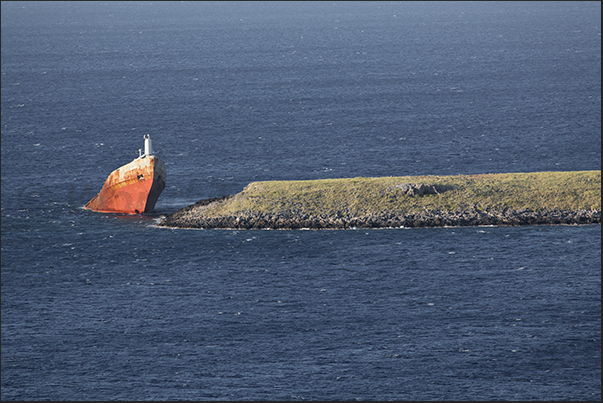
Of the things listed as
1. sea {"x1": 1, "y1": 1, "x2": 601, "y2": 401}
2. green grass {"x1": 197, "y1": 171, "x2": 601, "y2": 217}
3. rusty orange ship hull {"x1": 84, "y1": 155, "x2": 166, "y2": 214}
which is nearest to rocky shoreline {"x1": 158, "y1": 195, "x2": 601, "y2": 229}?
green grass {"x1": 197, "y1": 171, "x2": 601, "y2": 217}

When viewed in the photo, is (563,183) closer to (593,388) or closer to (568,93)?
(593,388)

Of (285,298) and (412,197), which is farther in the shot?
(412,197)

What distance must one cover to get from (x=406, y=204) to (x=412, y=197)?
1647 millimetres

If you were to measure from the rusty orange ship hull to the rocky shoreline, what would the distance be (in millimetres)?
10404

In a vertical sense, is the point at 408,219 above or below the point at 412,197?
below

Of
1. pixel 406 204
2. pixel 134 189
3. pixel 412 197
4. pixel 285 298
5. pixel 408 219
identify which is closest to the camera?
pixel 285 298

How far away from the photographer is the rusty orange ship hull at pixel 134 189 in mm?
105875

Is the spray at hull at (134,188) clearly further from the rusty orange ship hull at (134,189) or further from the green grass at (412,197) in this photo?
the green grass at (412,197)

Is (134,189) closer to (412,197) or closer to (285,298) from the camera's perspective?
(412,197)

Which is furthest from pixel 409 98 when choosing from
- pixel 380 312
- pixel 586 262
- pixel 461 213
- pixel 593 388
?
pixel 593 388

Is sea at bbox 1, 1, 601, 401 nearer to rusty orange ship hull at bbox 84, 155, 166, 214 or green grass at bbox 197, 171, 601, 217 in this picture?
rusty orange ship hull at bbox 84, 155, 166, 214

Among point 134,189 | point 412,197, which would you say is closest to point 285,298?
point 412,197

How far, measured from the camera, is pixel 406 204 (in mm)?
98062

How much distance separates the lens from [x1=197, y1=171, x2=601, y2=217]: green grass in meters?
97.9
